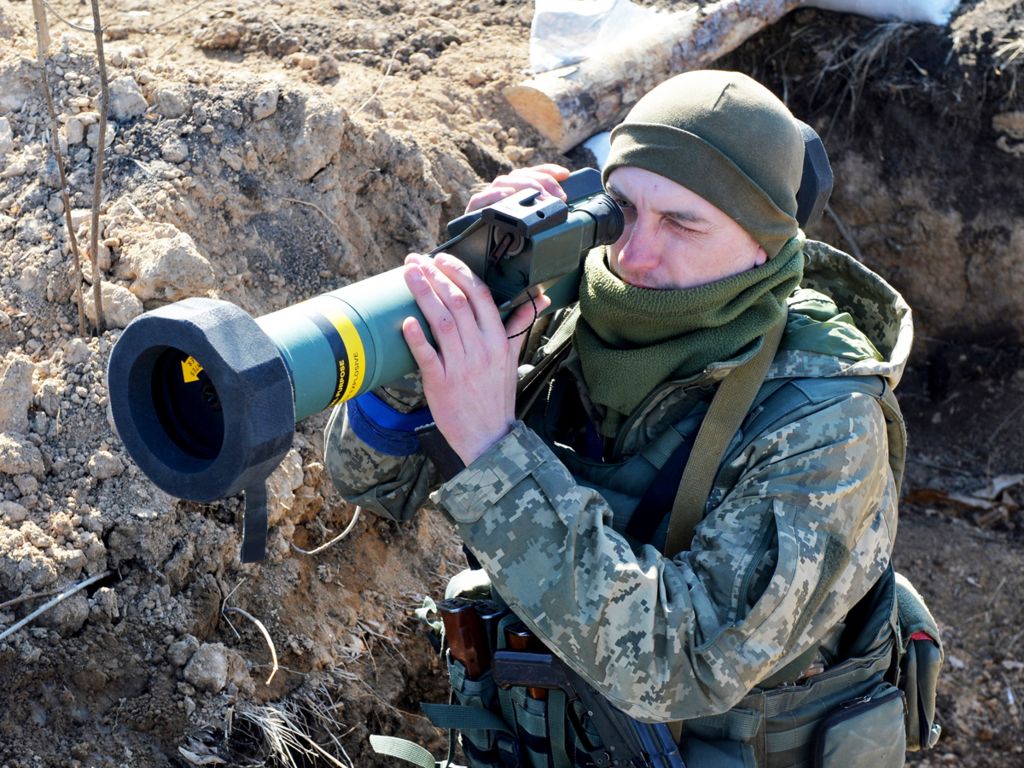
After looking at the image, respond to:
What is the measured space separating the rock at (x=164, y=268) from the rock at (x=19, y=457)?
1.54 ft

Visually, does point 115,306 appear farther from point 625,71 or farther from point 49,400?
point 625,71

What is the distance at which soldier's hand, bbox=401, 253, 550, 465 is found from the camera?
1.83 m

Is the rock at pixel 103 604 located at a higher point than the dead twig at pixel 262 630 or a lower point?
higher

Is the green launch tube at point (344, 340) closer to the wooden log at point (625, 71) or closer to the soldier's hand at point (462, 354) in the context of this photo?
the soldier's hand at point (462, 354)

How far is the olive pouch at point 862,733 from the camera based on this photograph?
7.18ft

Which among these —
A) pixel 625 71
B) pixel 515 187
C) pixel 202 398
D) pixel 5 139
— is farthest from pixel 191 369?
pixel 625 71

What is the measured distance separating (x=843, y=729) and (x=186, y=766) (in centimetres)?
141

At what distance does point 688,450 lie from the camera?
209cm

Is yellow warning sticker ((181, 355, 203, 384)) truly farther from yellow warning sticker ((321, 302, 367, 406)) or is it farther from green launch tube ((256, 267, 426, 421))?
yellow warning sticker ((321, 302, 367, 406))

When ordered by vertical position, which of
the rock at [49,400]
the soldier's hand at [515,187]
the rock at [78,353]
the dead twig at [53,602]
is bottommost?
the dead twig at [53,602]

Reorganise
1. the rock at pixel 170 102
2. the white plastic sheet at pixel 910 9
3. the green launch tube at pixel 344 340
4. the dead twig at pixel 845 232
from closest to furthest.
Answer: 1. the green launch tube at pixel 344 340
2. the rock at pixel 170 102
3. the white plastic sheet at pixel 910 9
4. the dead twig at pixel 845 232

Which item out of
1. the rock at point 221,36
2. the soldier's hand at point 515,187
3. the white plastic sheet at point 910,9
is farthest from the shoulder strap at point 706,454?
the white plastic sheet at point 910,9

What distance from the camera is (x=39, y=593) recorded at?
2441 mm

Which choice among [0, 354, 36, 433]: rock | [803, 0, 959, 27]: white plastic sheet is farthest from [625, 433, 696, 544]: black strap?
[803, 0, 959, 27]: white plastic sheet
